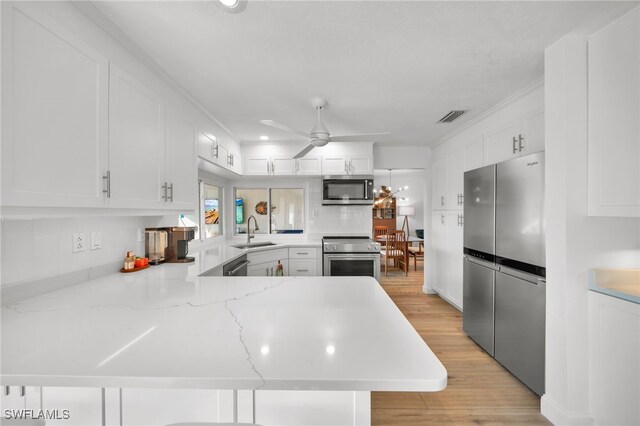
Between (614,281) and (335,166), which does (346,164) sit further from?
(614,281)

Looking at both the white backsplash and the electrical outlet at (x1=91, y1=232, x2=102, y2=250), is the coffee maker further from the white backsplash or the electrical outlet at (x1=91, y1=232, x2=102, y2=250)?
Answer: the electrical outlet at (x1=91, y1=232, x2=102, y2=250)

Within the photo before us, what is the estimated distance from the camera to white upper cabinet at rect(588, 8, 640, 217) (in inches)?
55.1

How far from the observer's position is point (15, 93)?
977mm

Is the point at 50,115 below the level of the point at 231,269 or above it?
above

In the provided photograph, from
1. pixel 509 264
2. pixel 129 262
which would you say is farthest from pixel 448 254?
pixel 129 262

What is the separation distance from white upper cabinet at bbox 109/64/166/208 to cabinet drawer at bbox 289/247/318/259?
7.21 feet

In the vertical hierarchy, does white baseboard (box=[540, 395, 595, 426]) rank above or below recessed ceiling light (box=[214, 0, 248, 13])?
below

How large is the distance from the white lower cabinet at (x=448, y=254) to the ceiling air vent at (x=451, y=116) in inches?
43.6

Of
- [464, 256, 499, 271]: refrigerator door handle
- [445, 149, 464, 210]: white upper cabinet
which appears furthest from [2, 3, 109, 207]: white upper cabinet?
[445, 149, 464, 210]: white upper cabinet

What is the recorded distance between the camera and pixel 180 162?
216 centimetres

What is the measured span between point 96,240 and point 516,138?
3275 mm

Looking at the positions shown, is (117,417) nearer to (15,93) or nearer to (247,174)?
(15,93)

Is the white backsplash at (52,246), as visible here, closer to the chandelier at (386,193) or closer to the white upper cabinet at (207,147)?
the white upper cabinet at (207,147)

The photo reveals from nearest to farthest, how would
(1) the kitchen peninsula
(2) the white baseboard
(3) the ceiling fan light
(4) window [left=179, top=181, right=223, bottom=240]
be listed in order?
(1) the kitchen peninsula
(3) the ceiling fan light
(2) the white baseboard
(4) window [left=179, top=181, right=223, bottom=240]
